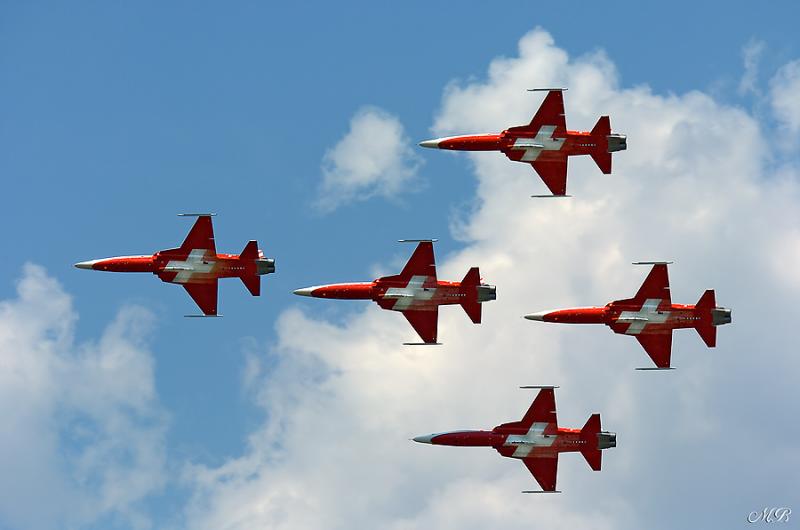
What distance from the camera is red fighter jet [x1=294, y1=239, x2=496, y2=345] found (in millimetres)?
169250

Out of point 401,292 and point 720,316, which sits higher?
point 401,292

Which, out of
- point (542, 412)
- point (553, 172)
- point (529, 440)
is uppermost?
point (553, 172)

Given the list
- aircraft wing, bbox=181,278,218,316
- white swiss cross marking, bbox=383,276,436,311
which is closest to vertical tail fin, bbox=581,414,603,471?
white swiss cross marking, bbox=383,276,436,311

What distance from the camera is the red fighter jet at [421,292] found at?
555 feet

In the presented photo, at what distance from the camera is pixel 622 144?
17138 centimetres

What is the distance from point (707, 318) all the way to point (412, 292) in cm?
2364

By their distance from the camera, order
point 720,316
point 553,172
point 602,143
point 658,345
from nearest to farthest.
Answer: point 720,316 → point 602,143 → point 658,345 → point 553,172

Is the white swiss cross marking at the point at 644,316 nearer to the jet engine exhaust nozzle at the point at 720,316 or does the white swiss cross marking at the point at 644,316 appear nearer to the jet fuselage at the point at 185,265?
the jet engine exhaust nozzle at the point at 720,316

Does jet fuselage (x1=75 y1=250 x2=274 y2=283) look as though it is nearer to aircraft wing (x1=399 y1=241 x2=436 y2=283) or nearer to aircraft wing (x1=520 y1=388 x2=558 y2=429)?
aircraft wing (x1=399 y1=241 x2=436 y2=283)

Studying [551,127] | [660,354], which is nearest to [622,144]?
[551,127]

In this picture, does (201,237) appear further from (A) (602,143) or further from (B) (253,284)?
(A) (602,143)

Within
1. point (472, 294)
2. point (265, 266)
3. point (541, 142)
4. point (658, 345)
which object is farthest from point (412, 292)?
point (658, 345)

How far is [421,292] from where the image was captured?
171m

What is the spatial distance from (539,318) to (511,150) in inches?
548
